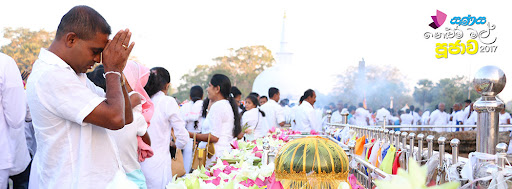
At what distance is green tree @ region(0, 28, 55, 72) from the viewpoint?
28547 millimetres

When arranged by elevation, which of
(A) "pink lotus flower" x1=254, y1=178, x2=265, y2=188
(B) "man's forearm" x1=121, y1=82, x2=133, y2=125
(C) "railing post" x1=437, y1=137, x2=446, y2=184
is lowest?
(A) "pink lotus flower" x1=254, y1=178, x2=265, y2=188

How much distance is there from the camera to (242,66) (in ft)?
168

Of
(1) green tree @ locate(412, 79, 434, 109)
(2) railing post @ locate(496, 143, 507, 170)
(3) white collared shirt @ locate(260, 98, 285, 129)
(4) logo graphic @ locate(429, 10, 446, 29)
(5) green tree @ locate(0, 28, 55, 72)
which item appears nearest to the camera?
(2) railing post @ locate(496, 143, 507, 170)

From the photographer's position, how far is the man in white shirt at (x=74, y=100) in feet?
5.96

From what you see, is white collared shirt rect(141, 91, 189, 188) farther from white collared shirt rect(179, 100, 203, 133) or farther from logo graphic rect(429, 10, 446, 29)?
logo graphic rect(429, 10, 446, 29)

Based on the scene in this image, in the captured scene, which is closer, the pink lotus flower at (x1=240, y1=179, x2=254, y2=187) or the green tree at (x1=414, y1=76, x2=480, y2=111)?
the pink lotus flower at (x1=240, y1=179, x2=254, y2=187)

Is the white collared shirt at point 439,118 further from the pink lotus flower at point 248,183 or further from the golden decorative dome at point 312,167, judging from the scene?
the golden decorative dome at point 312,167

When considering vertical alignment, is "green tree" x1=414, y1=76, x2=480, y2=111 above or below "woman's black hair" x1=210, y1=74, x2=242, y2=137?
above

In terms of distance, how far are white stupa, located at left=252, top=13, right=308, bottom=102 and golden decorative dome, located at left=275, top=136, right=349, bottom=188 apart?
4242 cm

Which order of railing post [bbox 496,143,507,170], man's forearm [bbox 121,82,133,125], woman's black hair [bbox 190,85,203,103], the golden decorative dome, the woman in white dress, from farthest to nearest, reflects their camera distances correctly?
woman's black hair [bbox 190,85,203,103], the woman in white dress, man's forearm [bbox 121,82,133,125], railing post [bbox 496,143,507,170], the golden decorative dome

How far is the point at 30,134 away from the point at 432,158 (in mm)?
3602

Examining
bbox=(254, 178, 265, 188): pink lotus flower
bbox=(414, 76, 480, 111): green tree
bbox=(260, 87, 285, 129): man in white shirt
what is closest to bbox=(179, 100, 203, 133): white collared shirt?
bbox=(260, 87, 285, 129): man in white shirt

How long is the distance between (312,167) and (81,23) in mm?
1079

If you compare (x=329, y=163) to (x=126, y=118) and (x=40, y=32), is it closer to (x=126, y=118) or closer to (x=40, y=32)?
(x=126, y=118)
